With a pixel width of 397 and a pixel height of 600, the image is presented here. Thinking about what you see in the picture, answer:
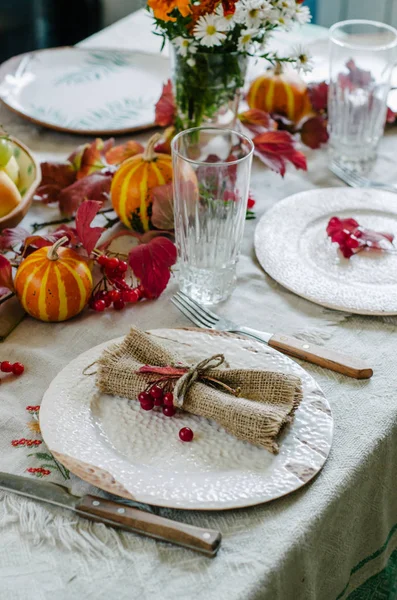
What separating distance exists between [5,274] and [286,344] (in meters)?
0.35

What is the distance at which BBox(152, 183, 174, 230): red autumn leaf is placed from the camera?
1029 mm

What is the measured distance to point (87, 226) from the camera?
0.94 metres

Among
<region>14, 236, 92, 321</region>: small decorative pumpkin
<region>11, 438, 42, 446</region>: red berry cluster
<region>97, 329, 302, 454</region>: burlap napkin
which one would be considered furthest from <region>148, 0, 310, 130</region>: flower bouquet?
<region>11, 438, 42, 446</region>: red berry cluster

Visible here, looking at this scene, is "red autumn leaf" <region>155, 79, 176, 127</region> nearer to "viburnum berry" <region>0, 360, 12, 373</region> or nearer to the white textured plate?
the white textured plate

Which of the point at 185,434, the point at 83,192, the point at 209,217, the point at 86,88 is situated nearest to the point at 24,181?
the point at 83,192

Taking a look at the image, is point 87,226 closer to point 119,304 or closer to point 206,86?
point 119,304

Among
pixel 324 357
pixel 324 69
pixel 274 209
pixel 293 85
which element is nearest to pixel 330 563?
pixel 324 357

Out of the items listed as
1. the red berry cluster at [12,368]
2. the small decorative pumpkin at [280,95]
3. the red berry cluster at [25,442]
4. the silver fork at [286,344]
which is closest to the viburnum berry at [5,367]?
the red berry cluster at [12,368]

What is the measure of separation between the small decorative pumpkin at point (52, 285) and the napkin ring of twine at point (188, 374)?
0.61ft

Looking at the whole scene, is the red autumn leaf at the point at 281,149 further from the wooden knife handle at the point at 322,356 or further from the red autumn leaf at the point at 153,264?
the wooden knife handle at the point at 322,356

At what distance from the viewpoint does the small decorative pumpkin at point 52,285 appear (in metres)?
0.89

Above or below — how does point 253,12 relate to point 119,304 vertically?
above

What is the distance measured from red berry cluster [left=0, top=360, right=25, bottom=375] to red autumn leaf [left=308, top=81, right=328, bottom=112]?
765 millimetres

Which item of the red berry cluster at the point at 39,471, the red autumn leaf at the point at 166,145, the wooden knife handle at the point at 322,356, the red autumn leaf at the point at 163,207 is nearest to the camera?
the red berry cluster at the point at 39,471
